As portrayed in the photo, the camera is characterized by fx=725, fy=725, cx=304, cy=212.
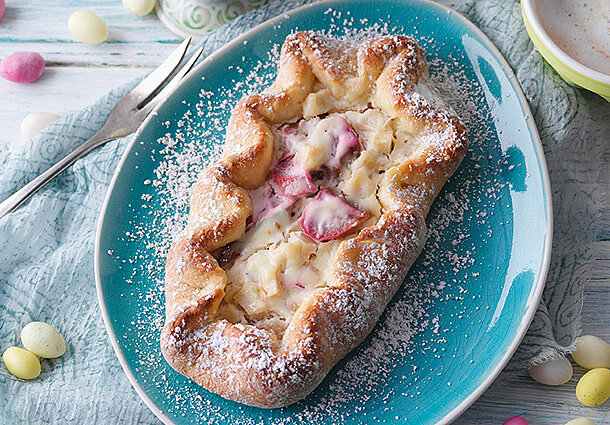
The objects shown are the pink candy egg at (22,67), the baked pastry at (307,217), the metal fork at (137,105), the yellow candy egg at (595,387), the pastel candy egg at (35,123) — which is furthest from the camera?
the pink candy egg at (22,67)

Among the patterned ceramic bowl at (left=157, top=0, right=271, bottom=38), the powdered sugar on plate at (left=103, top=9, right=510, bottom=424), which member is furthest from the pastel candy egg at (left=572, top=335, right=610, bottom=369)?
the patterned ceramic bowl at (left=157, top=0, right=271, bottom=38)

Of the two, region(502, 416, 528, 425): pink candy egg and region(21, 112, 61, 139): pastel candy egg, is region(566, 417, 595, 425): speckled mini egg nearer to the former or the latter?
region(502, 416, 528, 425): pink candy egg

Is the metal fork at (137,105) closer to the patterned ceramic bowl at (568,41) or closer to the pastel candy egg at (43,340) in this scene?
the pastel candy egg at (43,340)

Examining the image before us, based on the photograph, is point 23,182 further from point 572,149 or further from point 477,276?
point 572,149

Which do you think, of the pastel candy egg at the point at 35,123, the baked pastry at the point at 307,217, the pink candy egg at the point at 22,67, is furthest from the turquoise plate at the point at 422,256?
the pink candy egg at the point at 22,67

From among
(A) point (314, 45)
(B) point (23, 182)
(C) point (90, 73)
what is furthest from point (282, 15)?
(B) point (23, 182)

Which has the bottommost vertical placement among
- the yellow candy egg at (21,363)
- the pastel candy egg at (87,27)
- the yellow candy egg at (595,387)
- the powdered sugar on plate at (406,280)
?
the yellow candy egg at (595,387)

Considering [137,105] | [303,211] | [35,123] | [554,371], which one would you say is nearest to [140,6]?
[137,105]
